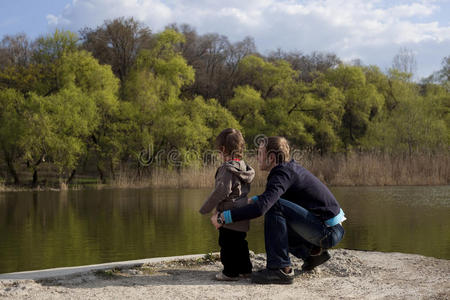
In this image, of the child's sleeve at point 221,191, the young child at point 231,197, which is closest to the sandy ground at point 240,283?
the young child at point 231,197

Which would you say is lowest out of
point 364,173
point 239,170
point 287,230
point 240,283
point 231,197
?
point 364,173

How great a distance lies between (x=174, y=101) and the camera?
3697cm

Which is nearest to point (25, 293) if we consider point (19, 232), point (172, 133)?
point (19, 232)

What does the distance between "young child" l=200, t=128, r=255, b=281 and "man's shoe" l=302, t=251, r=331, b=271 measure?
0.57 meters

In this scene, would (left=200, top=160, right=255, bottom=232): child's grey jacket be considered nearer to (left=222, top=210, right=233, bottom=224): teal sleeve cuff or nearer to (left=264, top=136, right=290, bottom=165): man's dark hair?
(left=222, top=210, right=233, bottom=224): teal sleeve cuff

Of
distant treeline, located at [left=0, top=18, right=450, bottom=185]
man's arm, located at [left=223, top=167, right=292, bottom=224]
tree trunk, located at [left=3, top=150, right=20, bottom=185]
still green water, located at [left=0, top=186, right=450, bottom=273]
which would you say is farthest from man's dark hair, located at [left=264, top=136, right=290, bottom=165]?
tree trunk, located at [left=3, top=150, right=20, bottom=185]

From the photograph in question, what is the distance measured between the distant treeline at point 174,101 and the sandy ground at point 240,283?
23.2 m

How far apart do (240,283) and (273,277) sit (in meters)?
0.30

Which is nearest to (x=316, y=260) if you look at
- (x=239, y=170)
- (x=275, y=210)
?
(x=275, y=210)

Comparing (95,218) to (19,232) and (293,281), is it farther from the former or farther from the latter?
(293,281)

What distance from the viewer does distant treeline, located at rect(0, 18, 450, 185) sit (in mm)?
32688

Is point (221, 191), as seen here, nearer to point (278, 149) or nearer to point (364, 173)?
point (278, 149)

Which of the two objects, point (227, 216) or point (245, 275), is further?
point (245, 275)

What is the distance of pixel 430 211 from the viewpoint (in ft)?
43.9
